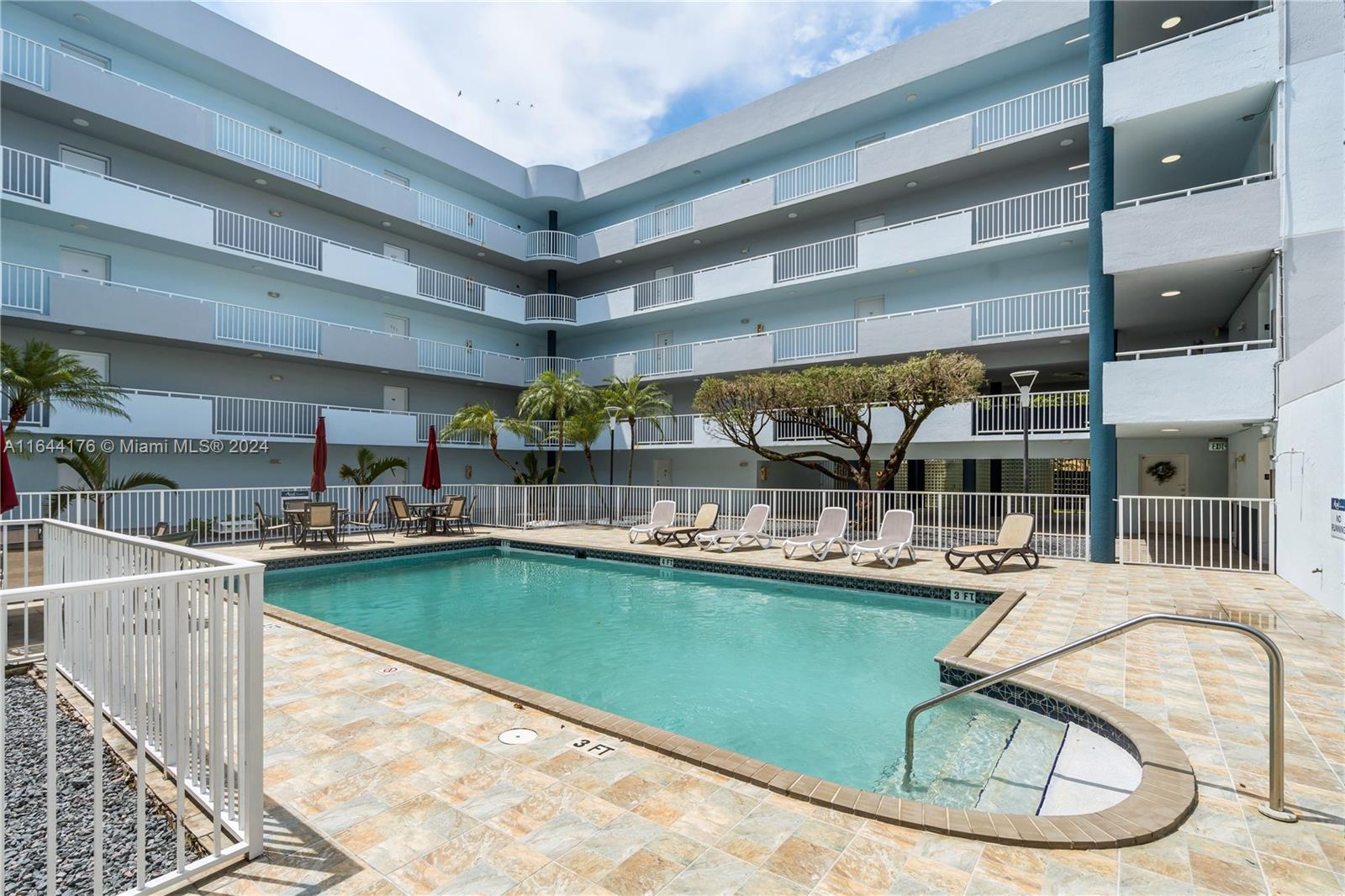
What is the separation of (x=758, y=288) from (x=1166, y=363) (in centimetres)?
1195

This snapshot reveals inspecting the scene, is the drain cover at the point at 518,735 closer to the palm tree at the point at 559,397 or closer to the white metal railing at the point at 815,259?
the palm tree at the point at 559,397

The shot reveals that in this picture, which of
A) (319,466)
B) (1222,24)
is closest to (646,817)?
(319,466)

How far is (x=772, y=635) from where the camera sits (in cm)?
849

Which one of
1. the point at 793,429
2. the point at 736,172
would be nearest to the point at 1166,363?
the point at 793,429

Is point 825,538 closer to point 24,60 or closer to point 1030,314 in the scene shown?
point 1030,314

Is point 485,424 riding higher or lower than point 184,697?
higher

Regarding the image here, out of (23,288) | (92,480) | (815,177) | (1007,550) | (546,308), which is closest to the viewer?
(1007,550)

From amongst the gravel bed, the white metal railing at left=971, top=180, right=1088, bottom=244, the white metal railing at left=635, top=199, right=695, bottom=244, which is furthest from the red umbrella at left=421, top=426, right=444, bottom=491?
the white metal railing at left=971, top=180, right=1088, bottom=244

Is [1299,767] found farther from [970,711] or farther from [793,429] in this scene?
[793,429]

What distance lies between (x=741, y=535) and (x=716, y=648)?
20.4ft

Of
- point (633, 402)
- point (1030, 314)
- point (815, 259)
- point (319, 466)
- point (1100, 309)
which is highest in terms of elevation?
point (815, 259)

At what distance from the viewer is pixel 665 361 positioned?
23.3m

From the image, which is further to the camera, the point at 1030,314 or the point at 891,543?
the point at 1030,314

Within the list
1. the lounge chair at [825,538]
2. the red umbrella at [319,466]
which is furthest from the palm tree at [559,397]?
the lounge chair at [825,538]
